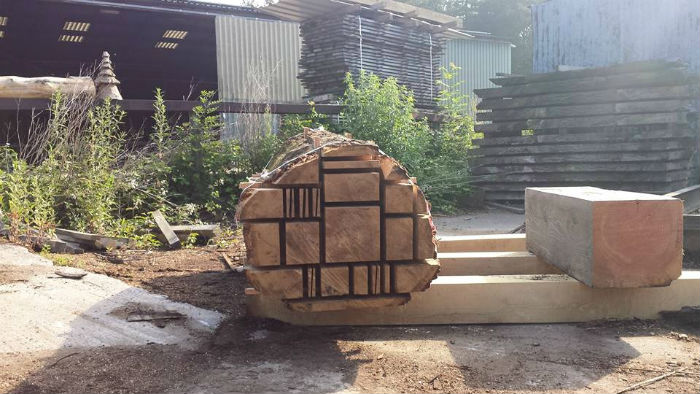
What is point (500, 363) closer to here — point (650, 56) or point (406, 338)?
point (406, 338)

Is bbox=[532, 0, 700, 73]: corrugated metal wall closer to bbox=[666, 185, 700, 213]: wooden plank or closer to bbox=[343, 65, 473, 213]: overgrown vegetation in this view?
bbox=[343, 65, 473, 213]: overgrown vegetation

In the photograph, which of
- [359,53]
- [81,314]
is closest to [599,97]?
[359,53]

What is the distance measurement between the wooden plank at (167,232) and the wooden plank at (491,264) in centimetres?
333

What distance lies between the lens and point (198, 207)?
8.61m

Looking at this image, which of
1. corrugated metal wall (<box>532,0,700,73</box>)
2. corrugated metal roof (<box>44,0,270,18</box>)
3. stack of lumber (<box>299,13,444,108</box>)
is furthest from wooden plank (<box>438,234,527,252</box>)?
corrugated metal roof (<box>44,0,270,18</box>)

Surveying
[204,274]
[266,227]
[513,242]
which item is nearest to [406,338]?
[266,227]

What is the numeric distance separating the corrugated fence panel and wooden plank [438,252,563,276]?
503 inches

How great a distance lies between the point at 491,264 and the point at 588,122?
23.8 ft

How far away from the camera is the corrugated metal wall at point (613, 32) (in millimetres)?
12250

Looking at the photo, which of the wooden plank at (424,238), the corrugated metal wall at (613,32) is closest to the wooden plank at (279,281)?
the wooden plank at (424,238)

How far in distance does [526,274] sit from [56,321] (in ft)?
10.3

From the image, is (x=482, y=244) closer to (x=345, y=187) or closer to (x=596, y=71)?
(x=345, y=187)

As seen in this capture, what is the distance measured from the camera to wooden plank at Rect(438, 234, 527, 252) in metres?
5.25

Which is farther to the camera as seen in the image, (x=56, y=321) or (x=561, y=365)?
(x=56, y=321)
